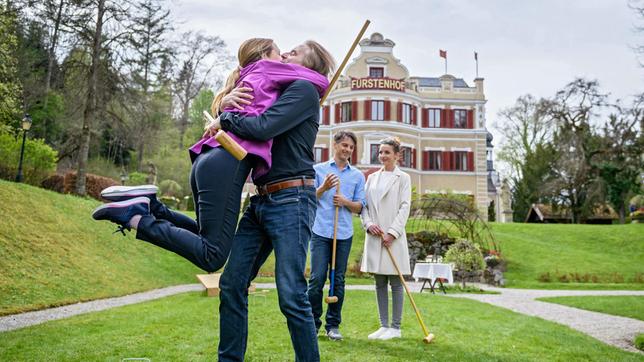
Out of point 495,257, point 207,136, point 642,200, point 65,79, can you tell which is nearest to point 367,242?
point 207,136

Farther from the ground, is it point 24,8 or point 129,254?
point 24,8

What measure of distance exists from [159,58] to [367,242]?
17.3 metres

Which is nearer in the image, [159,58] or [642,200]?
[159,58]

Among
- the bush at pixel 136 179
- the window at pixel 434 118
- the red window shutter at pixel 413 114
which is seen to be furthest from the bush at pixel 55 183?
the window at pixel 434 118

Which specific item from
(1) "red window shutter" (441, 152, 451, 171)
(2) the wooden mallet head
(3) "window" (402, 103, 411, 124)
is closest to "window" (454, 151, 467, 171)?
Answer: (1) "red window shutter" (441, 152, 451, 171)

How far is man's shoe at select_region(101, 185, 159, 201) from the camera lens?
9.63 ft

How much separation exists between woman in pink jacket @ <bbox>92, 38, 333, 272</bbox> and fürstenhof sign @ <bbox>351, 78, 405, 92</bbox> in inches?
1356

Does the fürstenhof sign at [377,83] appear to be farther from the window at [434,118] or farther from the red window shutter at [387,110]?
the window at [434,118]

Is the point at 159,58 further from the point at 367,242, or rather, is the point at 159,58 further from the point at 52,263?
the point at 367,242

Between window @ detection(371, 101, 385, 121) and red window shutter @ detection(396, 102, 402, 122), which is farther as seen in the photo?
red window shutter @ detection(396, 102, 402, 122)

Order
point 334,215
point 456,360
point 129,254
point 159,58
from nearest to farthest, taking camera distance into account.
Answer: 1. point 456,360
2. point 334,215
3. point 129,254
4. point 159,58

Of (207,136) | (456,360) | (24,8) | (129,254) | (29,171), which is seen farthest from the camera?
(29,171)

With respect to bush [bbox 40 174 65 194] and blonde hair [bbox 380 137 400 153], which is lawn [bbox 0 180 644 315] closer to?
bush [bbox 40 174 65 194]

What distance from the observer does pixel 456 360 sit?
14.0 ft
